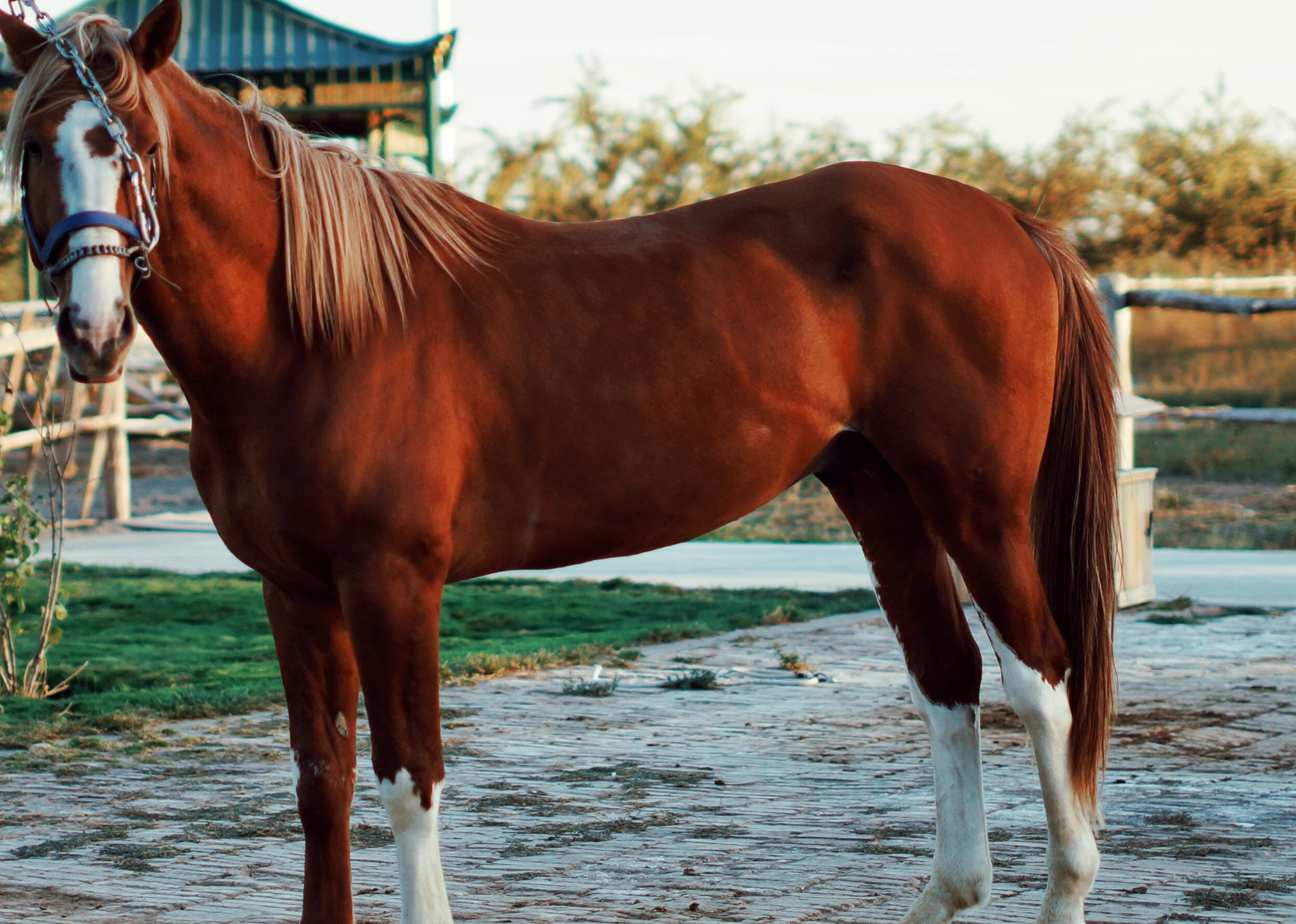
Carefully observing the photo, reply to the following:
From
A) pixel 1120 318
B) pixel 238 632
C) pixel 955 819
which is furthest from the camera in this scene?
pixel 1120 318

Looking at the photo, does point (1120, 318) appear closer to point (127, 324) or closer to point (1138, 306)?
point (1138, 306)

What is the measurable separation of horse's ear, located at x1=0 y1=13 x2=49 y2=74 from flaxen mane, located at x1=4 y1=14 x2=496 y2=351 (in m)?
0.06

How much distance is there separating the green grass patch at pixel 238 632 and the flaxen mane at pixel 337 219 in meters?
3.01

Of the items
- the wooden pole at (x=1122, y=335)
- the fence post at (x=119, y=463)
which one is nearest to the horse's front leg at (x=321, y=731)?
the wooden pole at (x=1122, y=335)

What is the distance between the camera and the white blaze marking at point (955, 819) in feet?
9.92

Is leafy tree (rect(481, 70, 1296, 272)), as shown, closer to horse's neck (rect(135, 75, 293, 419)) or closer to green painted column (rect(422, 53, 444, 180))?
green painted column (rect(422, 53, 444, 180))

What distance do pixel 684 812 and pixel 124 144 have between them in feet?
7.77

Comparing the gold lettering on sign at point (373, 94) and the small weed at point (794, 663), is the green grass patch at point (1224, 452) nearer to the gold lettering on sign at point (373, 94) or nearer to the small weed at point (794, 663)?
the gold lettering on sign at point (373, 94)

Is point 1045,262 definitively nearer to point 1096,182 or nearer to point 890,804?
point 890,804

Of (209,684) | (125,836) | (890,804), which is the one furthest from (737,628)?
(125,836)

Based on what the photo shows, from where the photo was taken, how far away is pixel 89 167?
236 centimetres

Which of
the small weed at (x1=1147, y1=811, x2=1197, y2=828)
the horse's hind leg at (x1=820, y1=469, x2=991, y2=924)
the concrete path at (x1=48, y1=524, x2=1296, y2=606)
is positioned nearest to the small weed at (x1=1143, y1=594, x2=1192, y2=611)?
the concrete path at (x1=48, y1=524, x2=1296, y2=606)

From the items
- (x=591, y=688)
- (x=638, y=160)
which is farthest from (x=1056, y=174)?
(x=591, y=688)

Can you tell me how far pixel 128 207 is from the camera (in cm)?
241
